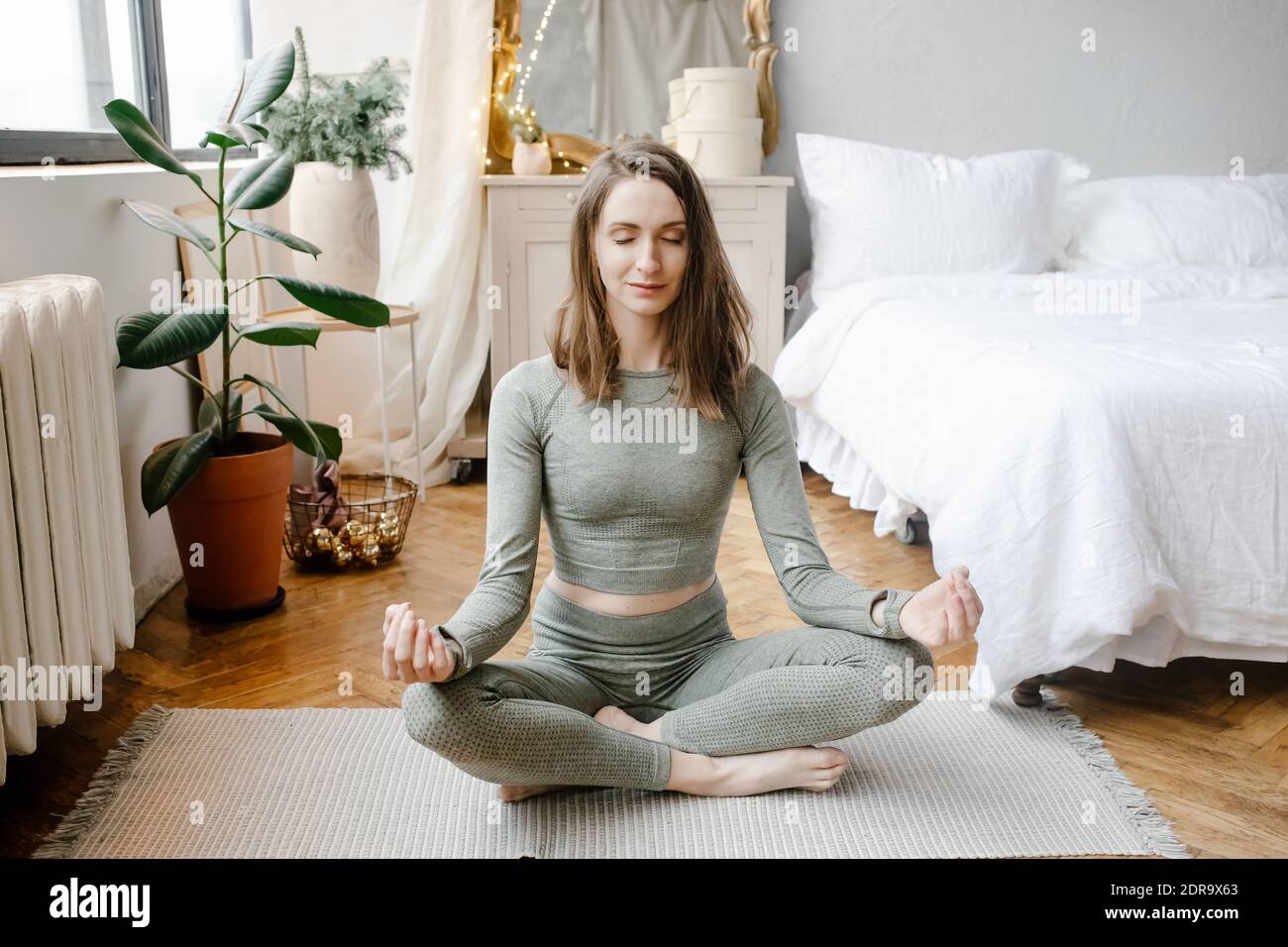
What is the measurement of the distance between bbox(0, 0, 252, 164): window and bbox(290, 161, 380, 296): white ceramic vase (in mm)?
388

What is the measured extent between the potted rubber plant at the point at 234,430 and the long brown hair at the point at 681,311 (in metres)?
0.78

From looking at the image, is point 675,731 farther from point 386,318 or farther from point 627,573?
point 386,318

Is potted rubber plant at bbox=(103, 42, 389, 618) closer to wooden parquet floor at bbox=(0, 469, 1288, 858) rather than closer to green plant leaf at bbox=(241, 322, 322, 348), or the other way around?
green plant leaf at bbox=(241, 322, 322, 348)

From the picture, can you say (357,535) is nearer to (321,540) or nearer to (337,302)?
(321,540)

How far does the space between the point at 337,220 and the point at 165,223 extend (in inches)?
32.1

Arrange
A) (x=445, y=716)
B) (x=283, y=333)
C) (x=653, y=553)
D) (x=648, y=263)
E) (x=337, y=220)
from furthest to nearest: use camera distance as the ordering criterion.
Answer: (x=337, y=220) < (x=283, y=333) < (x=653, y=553) < (x=648, y=263) < (x=445, y=716)

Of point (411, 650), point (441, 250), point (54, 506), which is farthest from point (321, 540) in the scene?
point (411, 650)

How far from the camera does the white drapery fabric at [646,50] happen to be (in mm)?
3523

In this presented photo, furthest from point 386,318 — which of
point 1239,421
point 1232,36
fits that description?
point 1232,36

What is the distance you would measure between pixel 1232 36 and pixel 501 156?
2390 mm

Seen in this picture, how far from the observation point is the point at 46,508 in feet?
5.20

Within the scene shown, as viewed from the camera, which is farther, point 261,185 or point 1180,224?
point 1180,224

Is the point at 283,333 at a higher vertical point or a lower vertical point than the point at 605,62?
lower

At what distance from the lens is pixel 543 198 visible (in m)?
3.29
